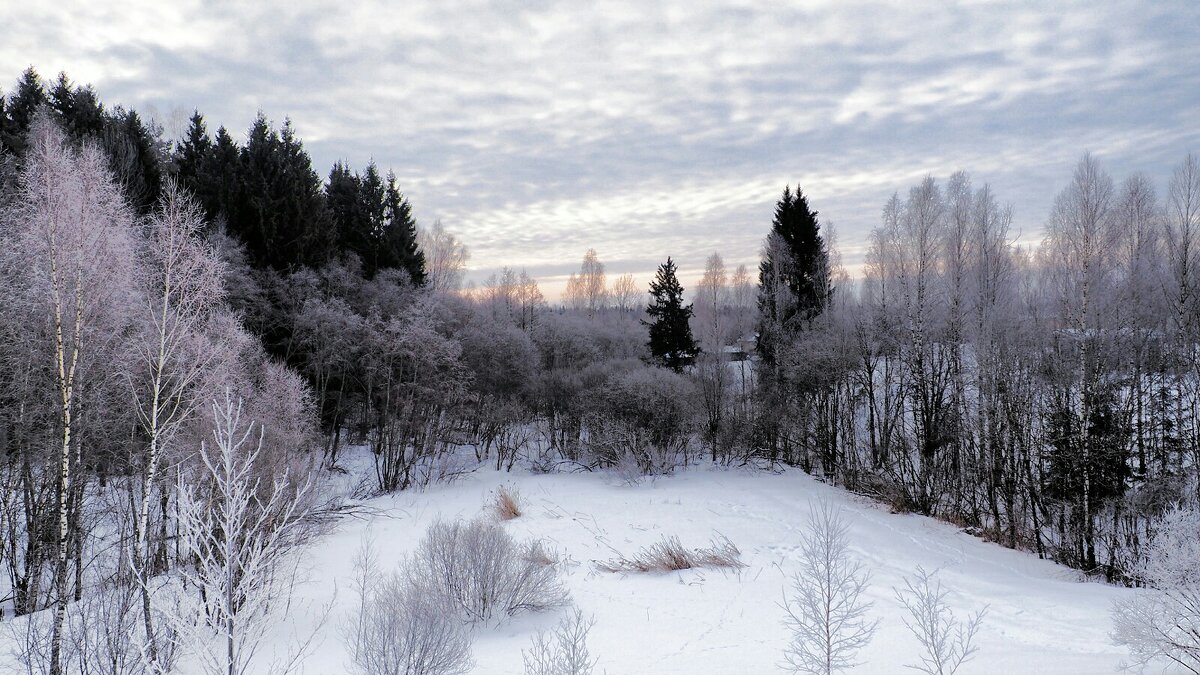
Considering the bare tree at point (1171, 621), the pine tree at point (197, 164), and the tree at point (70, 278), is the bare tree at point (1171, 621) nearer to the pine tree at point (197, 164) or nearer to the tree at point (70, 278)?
the tree at point (70, 278)

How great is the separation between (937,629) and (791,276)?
21.2 metres

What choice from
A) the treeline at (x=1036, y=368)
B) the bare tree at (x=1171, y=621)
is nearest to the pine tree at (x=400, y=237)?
the treeline at (x=1036, y=368)

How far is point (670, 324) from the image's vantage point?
1248 inches

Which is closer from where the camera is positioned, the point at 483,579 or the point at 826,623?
the point at 826,623

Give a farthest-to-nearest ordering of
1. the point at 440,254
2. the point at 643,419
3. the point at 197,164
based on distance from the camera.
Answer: the point at 440,254 → the point at 197,164 → the point at 643,419

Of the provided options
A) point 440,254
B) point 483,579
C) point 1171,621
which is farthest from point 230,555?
point 440,254

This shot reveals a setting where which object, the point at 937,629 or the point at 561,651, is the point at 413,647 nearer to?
the point at 561,651

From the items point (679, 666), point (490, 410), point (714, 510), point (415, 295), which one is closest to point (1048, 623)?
point (679, 666)

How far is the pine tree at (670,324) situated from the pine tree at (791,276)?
5166 millimetres

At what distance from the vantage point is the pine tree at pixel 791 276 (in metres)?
26.2

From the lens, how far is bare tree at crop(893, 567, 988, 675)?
6.66 metres

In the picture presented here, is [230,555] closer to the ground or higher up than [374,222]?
closer to the ground

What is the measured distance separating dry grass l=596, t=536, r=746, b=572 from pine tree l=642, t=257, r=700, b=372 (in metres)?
17.5

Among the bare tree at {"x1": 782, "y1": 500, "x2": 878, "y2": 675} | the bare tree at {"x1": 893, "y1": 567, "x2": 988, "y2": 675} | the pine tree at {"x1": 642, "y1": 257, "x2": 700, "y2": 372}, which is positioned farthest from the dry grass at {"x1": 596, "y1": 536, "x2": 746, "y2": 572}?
the pine tree at {"x1": 642, "y1": 257, "x2": 700, "y2": 372}
